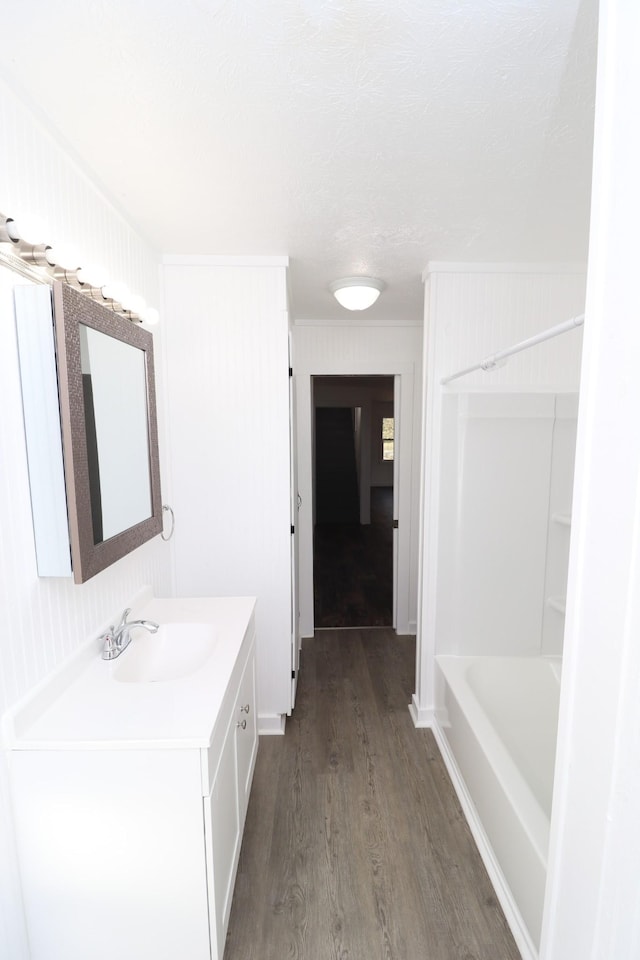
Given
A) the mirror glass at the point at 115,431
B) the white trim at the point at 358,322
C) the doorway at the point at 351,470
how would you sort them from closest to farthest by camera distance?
the mirror glass at the point at 115,431 < the white trim at the point at 358,322 < the doorway at the point at 351,470

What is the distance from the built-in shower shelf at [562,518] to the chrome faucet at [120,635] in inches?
79.6

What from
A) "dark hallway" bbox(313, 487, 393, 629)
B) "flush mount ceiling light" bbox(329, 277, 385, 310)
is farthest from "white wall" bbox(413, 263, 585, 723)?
"dark hallway" bbox(313, 487, 393, 629)

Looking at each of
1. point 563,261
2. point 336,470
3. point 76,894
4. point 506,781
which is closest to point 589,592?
point 506,781

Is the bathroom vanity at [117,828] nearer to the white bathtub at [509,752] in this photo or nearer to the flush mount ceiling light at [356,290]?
the white bathtub at [509,752]

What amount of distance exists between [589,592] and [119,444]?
1.40m

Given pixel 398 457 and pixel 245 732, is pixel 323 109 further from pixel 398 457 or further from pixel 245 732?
pixel 398 457

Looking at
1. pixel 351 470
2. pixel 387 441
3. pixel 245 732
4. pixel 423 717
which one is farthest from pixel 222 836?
pixel 387 441

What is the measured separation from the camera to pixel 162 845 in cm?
110

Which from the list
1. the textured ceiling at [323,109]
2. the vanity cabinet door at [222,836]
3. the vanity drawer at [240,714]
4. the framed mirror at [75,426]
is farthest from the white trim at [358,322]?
the vanity cabinet door at [222,836]

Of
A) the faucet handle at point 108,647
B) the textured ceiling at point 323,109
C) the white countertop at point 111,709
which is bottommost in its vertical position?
the white countertop at point 111,709

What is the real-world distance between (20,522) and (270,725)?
1819 mm

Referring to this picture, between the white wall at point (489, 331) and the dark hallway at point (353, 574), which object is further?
the dark hallway at point (353, 574)

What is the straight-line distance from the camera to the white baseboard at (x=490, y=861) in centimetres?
137

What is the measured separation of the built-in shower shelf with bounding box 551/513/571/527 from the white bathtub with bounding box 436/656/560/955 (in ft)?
2.47
